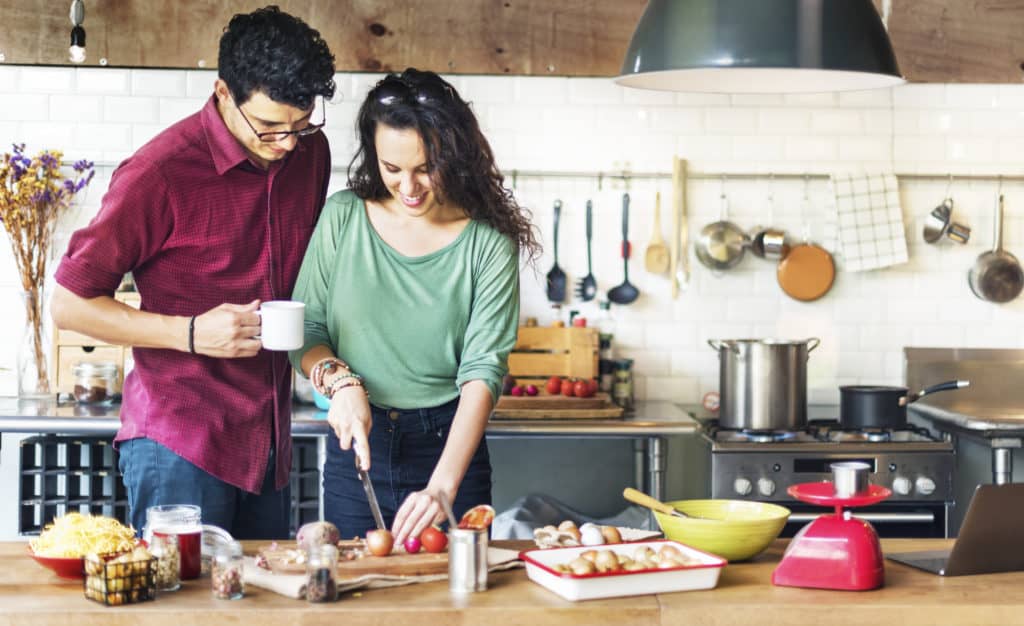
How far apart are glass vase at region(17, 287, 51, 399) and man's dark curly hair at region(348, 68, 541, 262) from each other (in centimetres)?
270

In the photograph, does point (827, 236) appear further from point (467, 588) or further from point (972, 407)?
point (467, 588)

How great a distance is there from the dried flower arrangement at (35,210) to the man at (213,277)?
237 centimetres

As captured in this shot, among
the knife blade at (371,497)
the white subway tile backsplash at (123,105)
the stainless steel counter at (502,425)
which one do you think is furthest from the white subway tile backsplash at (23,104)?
the knife blade at (371,497)

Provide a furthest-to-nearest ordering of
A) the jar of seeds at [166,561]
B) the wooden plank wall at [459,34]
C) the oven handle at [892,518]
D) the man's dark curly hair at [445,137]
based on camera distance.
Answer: the wooden plank wall at [459,34] < the oven handle at [892,518] < the man's dark curly hair at [445,137] < the jar of seeds at [166,561]

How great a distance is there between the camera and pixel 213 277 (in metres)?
2.96

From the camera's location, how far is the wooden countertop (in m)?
2.20

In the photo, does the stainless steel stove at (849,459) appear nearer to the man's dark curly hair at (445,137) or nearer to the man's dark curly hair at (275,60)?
the man's dark curly hair at (445,137)

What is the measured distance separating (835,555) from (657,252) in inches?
121

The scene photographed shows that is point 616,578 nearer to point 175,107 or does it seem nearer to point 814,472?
point 814,472

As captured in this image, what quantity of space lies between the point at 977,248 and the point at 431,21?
8.53 feet

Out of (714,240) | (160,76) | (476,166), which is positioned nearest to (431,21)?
(160,76)

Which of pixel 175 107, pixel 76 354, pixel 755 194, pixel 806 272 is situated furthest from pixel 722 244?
pixel 76 354

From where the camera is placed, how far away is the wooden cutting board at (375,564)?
238cm

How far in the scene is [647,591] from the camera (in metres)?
2.35
